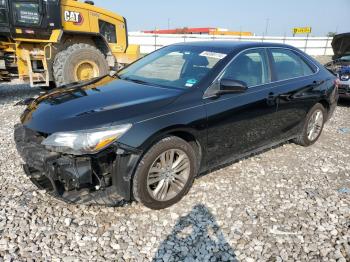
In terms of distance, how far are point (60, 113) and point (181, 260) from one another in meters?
1.67

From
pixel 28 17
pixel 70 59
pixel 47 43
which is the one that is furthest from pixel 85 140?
pixel 28 17

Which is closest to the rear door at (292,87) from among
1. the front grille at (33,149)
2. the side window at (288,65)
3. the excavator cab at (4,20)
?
the side window at (288,65)

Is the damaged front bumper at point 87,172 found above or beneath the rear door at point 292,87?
beneath

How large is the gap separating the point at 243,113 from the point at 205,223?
1.33 m

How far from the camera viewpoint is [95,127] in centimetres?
267

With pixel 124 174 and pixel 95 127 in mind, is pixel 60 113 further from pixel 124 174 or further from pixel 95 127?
pixel 124 174

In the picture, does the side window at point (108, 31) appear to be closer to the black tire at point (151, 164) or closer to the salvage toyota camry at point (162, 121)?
the salvage toyota camry at point (162, 121)

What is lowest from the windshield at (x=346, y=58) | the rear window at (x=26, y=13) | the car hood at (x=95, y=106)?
the car hood at (x=95, y=106)

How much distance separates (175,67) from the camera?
3.84m

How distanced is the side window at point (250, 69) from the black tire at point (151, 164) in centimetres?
97

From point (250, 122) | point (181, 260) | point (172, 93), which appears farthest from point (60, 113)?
point (250, 122)

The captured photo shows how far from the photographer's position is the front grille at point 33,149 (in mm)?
2730

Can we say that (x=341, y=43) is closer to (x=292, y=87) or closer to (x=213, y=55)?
(x=292, y=87)

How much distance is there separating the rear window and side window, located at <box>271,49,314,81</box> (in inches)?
232
